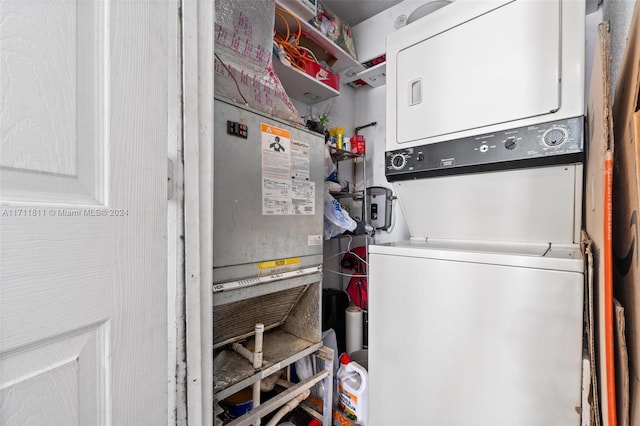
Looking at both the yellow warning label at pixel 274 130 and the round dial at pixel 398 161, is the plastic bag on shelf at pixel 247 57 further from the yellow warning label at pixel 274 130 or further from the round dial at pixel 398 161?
the round dial at pixel 398 161

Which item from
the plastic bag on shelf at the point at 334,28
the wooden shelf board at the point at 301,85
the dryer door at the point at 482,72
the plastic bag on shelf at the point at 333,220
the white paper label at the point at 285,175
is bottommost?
the plastic bag on shelf at the point at 333,220

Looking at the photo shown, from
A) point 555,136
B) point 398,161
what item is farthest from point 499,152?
point 398,161

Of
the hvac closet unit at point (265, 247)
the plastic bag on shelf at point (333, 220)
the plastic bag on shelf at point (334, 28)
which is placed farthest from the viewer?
the plastic bag on shelf at point (334, 28)

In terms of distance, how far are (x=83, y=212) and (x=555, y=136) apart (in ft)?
4.58

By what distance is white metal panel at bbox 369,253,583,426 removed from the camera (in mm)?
842

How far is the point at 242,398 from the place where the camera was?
1.51 meters

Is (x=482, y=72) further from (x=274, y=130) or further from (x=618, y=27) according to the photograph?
(x=274, y=130)

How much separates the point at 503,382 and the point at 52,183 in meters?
1.38

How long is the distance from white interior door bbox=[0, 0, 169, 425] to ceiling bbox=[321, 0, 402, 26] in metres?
1.97

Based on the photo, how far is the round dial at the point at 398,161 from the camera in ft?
4.35

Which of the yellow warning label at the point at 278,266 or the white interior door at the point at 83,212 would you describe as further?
the yellow warning label at the point at 278,266

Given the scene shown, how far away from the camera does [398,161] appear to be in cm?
135

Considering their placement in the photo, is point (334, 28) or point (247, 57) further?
point (334, 28)

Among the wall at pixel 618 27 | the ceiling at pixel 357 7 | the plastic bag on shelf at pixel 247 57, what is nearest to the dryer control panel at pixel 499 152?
the wall at pixel 618 27
